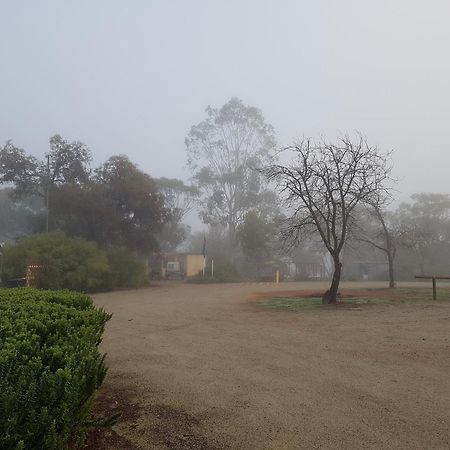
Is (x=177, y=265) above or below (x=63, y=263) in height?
below

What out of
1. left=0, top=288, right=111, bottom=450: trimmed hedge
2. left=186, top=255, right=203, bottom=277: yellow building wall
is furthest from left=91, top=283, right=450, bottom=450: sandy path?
left=186, top=255, right=203, bottom=277: yellow building wall

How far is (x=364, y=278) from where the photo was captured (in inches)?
1656

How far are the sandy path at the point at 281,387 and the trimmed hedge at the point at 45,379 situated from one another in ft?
2.82

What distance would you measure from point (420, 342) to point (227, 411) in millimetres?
4406

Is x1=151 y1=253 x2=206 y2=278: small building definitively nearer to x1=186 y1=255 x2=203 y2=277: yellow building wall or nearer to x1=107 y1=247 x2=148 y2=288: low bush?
x1=186 y1=255 x2=203 y2=277: yellow building wall

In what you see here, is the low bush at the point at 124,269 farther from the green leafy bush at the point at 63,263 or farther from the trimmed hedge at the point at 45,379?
the trimmed hedge at the point at 45,379

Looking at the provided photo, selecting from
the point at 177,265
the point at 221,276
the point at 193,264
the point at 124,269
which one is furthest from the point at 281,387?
the point at 177,265

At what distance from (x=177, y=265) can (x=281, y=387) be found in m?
36.9

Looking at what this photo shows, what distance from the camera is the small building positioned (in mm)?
39094

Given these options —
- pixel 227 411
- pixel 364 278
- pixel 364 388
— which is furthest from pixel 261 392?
pixel 364 278

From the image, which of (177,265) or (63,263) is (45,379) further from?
(177,265)

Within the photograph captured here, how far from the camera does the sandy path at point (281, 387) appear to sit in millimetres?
3549

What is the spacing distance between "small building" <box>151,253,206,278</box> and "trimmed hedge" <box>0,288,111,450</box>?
115 feet

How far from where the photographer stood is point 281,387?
4.81 m
